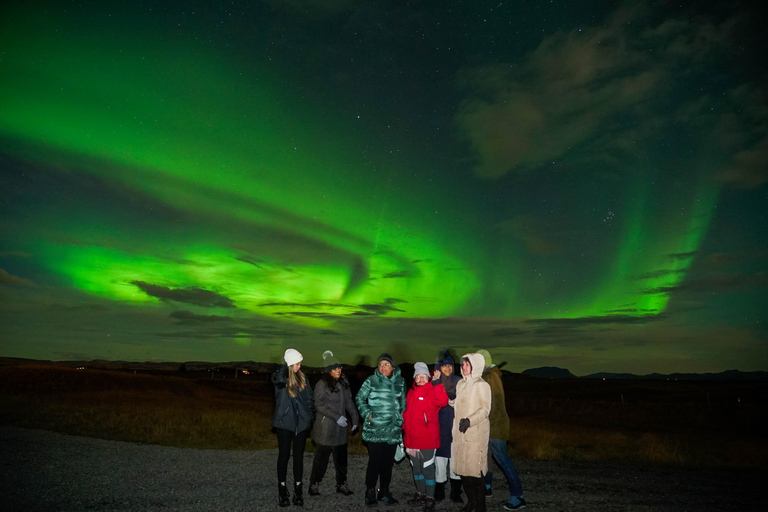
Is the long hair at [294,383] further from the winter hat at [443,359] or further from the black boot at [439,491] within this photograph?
the black boot at [439,491]

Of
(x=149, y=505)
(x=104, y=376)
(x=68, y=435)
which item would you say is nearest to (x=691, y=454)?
(x=149, y=505)

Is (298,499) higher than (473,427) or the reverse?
the reverse

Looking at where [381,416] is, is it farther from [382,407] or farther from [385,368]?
[385,368]

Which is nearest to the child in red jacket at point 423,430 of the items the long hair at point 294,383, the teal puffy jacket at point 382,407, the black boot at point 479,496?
the teal puffy jacket at point 382,407

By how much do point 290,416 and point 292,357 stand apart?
779 millimetres

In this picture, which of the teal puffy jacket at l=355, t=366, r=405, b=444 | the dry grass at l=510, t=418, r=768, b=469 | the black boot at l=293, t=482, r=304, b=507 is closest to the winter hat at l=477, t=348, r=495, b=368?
the teal puffy jacket at l=355, t=366, r=405, b=444

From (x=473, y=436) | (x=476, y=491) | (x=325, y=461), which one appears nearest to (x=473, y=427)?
(x=473, y=436)

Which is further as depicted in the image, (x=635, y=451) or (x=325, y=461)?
(x=635, y=451)

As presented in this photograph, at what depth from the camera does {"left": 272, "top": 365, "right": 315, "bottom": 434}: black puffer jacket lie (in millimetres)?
6848

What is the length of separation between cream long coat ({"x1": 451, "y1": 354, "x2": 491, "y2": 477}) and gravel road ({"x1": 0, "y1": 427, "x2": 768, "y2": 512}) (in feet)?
3.82

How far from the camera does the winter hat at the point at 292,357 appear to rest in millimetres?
6977

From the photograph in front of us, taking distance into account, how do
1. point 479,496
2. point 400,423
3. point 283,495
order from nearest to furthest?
point 479,496 < point 283,495 < point 400,423

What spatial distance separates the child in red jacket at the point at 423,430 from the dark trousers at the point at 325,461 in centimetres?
129

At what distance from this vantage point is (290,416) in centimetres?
688
